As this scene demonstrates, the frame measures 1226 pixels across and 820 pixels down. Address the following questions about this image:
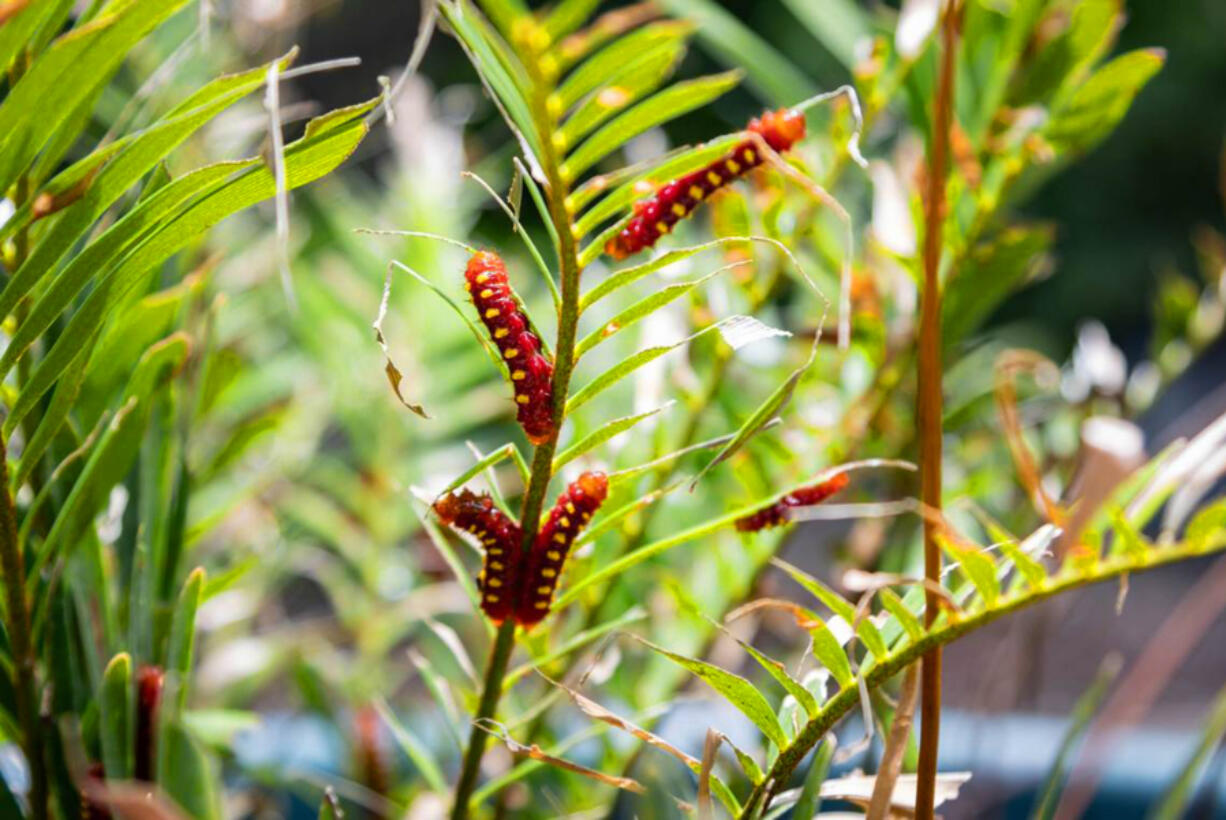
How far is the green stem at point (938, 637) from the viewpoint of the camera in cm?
16

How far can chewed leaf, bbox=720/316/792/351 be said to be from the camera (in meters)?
0.16

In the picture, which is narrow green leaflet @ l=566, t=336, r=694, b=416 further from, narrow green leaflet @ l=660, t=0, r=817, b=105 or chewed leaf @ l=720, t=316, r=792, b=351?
narrow green leaflet @ l=660, t=0, r=817, b=105

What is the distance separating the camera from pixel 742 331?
17 cm

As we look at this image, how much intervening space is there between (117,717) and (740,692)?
10 centimetres

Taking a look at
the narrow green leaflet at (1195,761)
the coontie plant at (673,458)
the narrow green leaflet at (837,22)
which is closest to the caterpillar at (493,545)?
the coontie plant at (673,458)

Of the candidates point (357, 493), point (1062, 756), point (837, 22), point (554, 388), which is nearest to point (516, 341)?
point (554, 388)

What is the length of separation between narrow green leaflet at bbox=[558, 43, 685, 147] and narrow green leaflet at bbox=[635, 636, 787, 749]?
2.7 inches

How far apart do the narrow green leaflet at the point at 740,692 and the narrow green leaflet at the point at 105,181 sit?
10 cm

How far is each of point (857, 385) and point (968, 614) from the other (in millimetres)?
163

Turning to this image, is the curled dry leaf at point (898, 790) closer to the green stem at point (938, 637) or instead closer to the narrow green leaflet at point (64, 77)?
the green stem at point (938, 637)

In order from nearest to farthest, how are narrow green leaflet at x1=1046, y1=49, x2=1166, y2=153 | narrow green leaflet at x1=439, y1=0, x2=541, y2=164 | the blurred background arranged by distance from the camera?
narrow green leaflet at x1=439, y1=0, x2=541, y2=164
narrow green leaflet at x1=1046, y1=49, x2=1166, y2=153
the blurred background

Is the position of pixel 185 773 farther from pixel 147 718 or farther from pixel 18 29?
pixel 18 29

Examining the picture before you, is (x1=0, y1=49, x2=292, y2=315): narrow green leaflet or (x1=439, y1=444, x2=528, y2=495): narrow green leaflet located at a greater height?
(x1=0, y1=49, x2=292, y2=315): narrow green leaflet

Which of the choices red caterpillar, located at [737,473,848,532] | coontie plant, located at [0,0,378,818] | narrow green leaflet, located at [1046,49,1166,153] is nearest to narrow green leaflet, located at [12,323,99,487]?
coontie plant, located at [0,0,378,818]
